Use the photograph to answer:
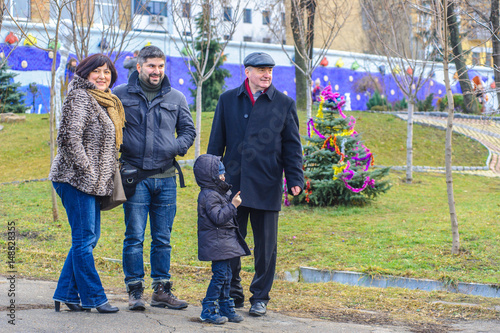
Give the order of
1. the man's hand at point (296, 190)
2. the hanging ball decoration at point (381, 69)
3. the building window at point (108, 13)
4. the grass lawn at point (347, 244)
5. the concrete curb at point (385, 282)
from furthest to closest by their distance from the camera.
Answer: the hanging ball decoration at point (381, 69)
the building window at point (108, 13)
the concrete curb at point (385, 282)
the grass lawn at point (347, 244)
the man's hand at point (296, 190)

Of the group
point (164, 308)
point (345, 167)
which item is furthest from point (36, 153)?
point (164, 308)

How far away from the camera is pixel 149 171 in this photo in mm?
5074

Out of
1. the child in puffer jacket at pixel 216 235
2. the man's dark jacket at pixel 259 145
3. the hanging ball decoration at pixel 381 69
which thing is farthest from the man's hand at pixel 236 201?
the hanging ball decoration at pixel 381 69

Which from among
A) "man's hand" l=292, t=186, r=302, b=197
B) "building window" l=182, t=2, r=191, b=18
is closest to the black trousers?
"man's hand" l=292, t=186, r=302, b=197

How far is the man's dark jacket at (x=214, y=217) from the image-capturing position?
15.4 feet

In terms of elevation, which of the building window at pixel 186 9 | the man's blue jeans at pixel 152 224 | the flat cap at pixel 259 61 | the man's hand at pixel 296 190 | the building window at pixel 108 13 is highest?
the building window at pixel 186 9

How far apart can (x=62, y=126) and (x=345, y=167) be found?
777cm

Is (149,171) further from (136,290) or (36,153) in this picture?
(36,153)

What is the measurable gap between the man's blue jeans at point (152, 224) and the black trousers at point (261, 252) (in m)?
0.59

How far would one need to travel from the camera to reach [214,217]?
4668mm

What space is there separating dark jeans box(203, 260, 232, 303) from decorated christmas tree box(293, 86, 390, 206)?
709 centimetres

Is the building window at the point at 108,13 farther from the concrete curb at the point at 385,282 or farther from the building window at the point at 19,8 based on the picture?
the concrete curb at the point at 385,282

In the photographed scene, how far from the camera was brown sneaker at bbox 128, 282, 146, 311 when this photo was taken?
487 centimetres

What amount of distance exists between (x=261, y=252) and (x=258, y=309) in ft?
1.59
